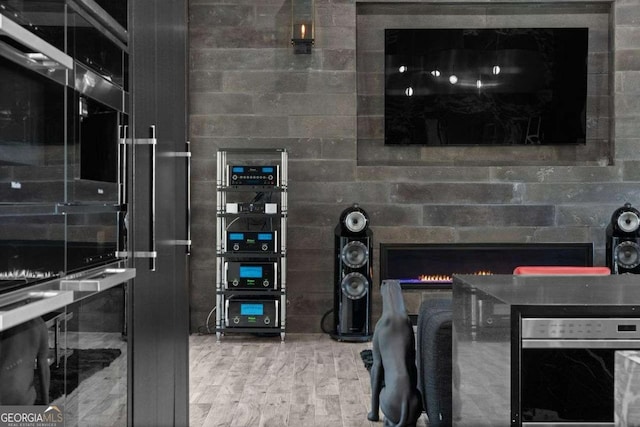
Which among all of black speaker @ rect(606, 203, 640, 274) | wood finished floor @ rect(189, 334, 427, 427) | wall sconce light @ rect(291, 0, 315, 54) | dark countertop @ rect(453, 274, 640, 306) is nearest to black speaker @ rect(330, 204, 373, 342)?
wood finished floor @ rect(189, 334, 427, 427)

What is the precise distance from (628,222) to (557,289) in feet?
11.9

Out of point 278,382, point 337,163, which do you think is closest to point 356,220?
point 337,163

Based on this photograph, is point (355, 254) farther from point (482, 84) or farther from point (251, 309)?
point (482, 84)

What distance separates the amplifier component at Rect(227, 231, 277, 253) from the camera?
6.00m

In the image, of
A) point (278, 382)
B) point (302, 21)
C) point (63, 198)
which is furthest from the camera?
point (302, 21)

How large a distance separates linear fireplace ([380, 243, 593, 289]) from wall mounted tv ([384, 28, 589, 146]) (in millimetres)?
908

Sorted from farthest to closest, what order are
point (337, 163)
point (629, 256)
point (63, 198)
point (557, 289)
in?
point (337, 163)
point (629, 256)
point (557, 289)
point (63, 198)

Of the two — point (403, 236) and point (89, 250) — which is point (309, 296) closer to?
point (403, 236)

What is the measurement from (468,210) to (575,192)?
3.03ft

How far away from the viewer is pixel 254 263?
600cm

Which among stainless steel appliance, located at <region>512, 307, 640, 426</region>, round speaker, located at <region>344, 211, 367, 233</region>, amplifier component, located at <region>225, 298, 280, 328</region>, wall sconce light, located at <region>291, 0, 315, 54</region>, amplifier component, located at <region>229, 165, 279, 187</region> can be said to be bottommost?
amplifier component, located at <region>225, 298, 280, 328</region>

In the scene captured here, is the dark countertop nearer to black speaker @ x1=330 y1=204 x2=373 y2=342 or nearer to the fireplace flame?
black speaker @ x1=330 y1=204 x2=373 y2=342

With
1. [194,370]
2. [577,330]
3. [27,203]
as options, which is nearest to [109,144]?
[27,203]

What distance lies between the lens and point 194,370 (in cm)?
499
